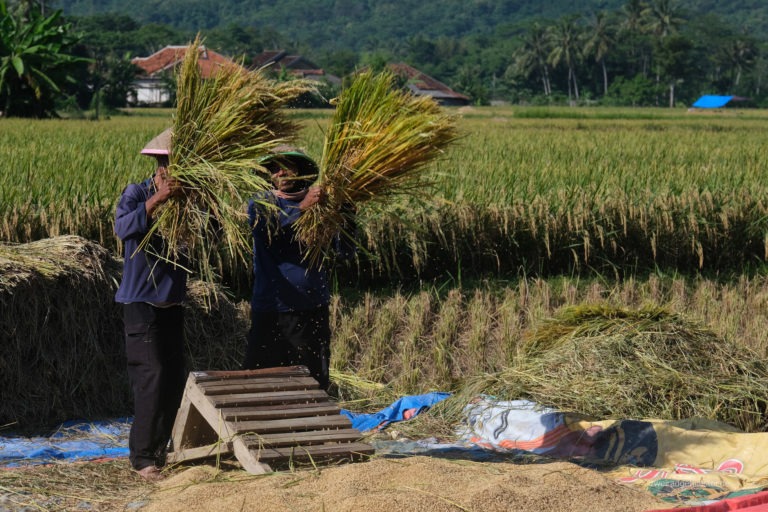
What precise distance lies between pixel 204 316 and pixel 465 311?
1.73 meters

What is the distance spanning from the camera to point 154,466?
159 inches

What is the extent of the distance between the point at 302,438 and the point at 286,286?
729mm

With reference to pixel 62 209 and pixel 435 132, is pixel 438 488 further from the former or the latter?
pixel 62 209

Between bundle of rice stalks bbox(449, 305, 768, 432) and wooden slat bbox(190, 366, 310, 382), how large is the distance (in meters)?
1.17

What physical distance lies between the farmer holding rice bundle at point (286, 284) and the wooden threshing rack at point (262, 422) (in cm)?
21

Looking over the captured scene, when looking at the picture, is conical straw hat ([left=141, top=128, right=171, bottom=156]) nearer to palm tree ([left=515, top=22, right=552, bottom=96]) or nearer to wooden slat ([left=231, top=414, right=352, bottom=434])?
wooden slat ([left=231, top=414, right=352, bottom=434])

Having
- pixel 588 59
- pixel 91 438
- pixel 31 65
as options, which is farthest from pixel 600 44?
pixel 91 438

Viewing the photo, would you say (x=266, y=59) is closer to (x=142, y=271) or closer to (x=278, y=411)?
(x=142, y=271)

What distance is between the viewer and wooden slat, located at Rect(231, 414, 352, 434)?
149 inches

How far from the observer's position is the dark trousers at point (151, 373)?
4.02m

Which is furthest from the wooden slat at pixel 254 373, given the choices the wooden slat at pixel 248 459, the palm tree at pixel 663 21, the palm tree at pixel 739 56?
the palm tree at pixel 663 21

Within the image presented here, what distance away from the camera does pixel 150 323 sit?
402 centimetres

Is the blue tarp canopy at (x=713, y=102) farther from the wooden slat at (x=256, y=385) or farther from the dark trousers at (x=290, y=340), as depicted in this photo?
the wooden slat at (x=256, y=385)

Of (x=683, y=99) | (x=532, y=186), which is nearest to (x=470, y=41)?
(x=683, y=99)
